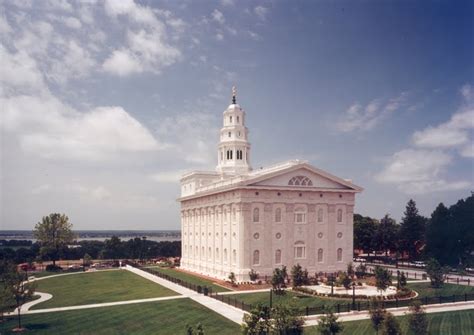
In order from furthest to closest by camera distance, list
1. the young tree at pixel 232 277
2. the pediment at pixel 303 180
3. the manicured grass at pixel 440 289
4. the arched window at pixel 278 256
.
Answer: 1. the arched window at pixel 278 256
2. the pediment at pixel 303 180
3. the young tree at pixel 232 277
4. the manicured grass at pixel 440 289

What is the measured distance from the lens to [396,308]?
37875 millimetres

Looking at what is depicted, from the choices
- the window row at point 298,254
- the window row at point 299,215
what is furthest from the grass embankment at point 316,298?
the window row at point 299,215

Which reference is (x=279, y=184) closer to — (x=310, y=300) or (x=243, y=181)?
(x=243, y=181)

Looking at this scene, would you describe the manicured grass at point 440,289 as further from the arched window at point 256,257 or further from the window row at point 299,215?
the arched window at point 256,257

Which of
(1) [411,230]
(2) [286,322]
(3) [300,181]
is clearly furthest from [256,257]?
(1) [411,230]

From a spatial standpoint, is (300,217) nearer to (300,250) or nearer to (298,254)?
(300,250)

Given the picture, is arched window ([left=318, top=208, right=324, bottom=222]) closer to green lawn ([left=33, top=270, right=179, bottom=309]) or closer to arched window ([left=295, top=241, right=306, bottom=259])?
arched window ([left=295, top=241, right=306, bottom=259])

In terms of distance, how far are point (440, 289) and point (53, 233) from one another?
65.9 meters

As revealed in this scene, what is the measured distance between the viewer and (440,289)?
158ft

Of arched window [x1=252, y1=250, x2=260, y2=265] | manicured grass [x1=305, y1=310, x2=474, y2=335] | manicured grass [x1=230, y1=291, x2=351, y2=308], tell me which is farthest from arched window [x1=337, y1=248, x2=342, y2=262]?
manicured grass [x1=305, y1=310, x2=474, y2=335]

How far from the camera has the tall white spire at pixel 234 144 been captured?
71.3m

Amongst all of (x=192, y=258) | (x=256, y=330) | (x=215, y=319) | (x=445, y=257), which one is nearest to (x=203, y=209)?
(x=192, y=258)

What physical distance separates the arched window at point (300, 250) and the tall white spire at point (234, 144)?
17490 mm

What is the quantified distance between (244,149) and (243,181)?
18843 millimetres
